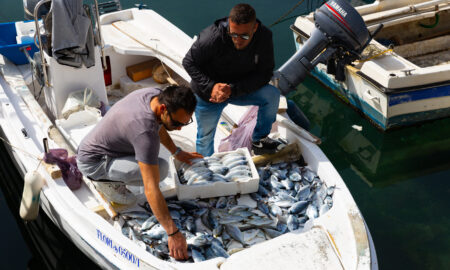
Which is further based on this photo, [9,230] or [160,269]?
[9,230]

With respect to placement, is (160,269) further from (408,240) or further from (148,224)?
(408,240)

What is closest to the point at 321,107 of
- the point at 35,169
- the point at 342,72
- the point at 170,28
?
the point at 342,72

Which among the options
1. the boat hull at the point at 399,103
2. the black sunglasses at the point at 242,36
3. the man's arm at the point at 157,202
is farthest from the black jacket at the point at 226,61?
the boat hull at the point at 399,103

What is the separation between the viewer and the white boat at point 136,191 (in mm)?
3660

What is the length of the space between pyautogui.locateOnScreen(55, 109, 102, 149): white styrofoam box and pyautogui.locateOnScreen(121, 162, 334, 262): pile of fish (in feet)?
4.27

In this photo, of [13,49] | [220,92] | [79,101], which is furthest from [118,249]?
[13,49]

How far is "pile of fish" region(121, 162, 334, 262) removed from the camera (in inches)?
152

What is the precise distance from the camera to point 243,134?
4.86 metres

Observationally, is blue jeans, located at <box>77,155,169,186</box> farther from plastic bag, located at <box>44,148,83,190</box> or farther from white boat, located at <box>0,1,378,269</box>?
plastic bag, located at <box>44,148,83,190</box>

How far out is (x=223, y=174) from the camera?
4.34 m

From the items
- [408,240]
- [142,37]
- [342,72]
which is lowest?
[408,240]

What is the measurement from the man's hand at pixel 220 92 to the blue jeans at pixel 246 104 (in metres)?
0.22

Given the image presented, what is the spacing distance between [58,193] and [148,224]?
83 cm

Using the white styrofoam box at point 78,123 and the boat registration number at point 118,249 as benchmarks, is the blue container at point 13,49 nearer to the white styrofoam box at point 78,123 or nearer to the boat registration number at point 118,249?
the white styrofoam box at point 78,123
